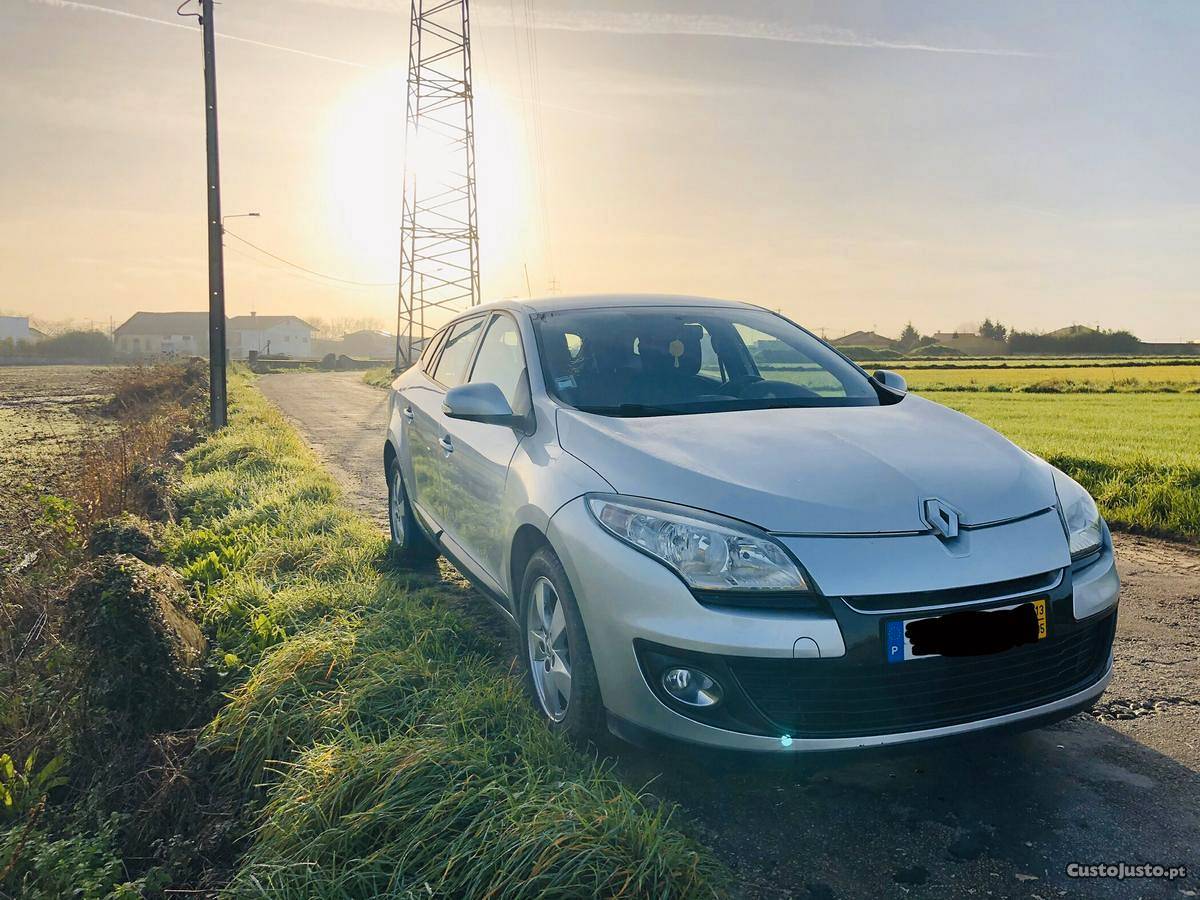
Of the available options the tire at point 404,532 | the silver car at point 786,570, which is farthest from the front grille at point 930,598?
the tire at point 404,532

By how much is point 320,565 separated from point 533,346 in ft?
7.50

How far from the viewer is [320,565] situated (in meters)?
5.42

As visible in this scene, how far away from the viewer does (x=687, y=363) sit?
398cm

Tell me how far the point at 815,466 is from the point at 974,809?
3.79 feet

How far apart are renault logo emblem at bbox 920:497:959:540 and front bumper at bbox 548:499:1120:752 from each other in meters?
0.08

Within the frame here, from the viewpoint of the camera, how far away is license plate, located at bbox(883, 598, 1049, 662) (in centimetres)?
249

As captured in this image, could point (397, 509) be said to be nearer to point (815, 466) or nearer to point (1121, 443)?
point (815, 466)

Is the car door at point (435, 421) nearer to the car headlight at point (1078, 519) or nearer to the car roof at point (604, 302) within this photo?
the car roof at point (604, 302)

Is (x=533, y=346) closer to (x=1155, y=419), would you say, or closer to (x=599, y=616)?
(x=599, y=616)

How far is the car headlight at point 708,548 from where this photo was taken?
2.56m

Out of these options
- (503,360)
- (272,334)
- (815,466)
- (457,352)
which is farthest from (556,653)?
(272,334)

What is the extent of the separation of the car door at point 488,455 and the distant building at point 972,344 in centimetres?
7419

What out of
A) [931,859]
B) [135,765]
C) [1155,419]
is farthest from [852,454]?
[1155,419]

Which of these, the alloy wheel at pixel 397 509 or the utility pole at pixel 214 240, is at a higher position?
the utility pole at pixel 214 240
